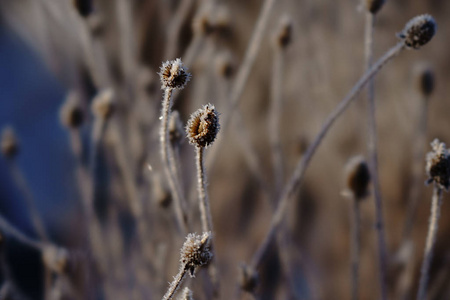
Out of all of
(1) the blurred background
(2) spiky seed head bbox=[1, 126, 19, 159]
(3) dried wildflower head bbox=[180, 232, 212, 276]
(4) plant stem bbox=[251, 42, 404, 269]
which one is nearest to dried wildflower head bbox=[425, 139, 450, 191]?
(4) plant stem bbox=[251, 42, 404, 269]

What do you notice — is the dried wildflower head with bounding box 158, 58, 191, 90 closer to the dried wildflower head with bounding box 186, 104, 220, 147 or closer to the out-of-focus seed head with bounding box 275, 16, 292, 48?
the dried wildflower head with bounding box 186, 104, 220, 147

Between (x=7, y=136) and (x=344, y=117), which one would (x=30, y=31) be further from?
(x=344, y=117)

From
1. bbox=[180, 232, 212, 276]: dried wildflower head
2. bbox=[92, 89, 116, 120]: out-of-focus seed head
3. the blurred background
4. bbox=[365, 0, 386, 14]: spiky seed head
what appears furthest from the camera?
the blurred background

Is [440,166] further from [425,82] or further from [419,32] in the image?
[425,82]

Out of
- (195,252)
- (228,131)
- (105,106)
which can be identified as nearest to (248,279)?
(195,252)

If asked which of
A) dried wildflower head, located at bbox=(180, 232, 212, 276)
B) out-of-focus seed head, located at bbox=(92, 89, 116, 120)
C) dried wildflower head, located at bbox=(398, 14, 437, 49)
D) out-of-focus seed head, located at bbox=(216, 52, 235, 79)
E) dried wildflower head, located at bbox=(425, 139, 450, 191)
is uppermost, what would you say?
out-of-focus seed head, located at bbox=(216, 52, 235, 79)

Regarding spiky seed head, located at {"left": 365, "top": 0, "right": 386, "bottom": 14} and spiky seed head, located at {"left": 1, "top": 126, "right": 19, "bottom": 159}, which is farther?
spiky seed head, located at {"left": 1, "top": 126, "right": 19, "bottom": 159}

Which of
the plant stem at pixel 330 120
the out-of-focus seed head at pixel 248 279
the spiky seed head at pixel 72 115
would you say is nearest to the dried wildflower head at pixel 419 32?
the plant stem at pixel 330 120
